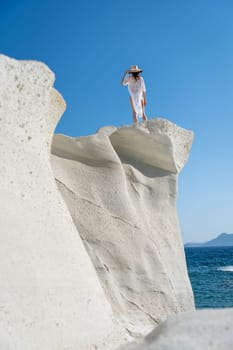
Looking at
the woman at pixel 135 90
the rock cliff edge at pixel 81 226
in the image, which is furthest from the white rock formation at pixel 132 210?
the woman at pixel 135 90

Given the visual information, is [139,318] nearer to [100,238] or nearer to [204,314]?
[100,238]

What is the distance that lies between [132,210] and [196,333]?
10.6ft

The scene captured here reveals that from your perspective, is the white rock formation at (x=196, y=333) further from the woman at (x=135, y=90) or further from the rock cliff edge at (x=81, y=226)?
the woman at (x=135, y=90)

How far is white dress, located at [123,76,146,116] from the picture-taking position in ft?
23.0

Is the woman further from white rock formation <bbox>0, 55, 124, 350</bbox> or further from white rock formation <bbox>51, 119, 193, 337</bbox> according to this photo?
white rock formation <bbox>0, 55, 124, 350</bbox>

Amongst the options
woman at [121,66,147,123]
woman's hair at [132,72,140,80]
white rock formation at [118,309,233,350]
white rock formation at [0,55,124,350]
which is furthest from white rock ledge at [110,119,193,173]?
white rock formation at [118,309,233,350]

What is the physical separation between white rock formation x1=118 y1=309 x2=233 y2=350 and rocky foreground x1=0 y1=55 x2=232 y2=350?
0.03 meters

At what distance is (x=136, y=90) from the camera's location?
703cm

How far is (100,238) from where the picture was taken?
5.58 m

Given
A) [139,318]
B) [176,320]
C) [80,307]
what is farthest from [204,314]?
[139,318]

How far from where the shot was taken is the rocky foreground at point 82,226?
3.48m

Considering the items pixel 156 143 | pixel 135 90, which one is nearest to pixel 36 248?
pixel 156 143

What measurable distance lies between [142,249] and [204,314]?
111 inches

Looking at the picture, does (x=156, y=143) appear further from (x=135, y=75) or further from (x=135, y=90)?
(x=135, y=75)
